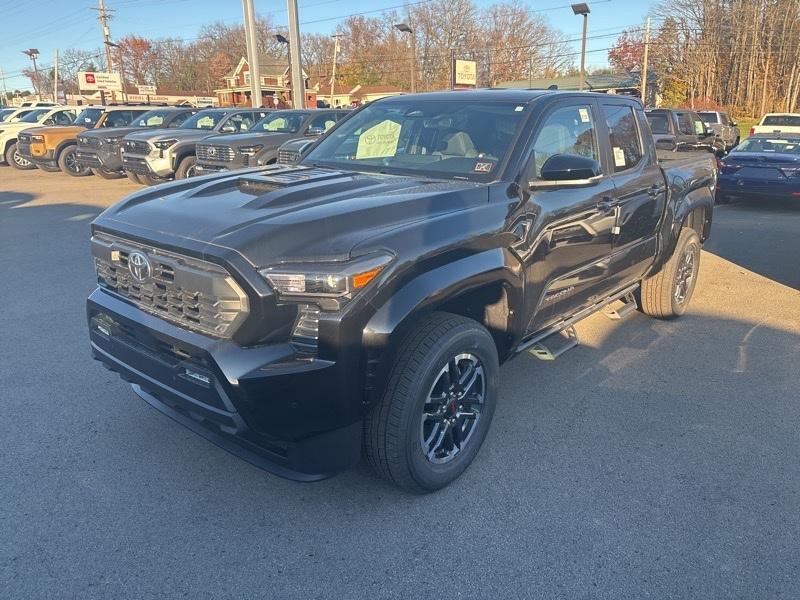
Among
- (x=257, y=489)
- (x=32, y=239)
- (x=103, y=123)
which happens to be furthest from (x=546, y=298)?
(x=103, y=123)

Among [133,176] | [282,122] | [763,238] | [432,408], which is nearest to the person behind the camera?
[432,408]

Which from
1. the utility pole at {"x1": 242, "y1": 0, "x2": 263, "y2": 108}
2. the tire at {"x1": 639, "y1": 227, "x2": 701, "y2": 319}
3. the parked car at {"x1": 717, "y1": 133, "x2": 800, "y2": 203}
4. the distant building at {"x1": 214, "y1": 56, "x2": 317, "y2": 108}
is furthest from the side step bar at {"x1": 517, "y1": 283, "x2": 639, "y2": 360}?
the distant building at {"x1": 214, "y1": 56, "x2": 317, "y2": 108}

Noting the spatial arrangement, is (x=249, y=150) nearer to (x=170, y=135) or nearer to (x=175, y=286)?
(x=170, y=135)

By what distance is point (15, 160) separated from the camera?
66.9ft

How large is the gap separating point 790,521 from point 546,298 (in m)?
1.60

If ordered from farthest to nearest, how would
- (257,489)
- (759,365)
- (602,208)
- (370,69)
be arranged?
(370,69)
(759,365)
(602,208)
(257,489)

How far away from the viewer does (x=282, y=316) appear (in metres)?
2.47

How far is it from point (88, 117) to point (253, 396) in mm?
19388

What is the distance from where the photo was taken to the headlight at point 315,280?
7.98 feet

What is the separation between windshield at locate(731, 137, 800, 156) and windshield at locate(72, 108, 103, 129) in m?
17.1

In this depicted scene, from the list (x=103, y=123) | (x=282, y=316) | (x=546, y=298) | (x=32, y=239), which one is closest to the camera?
(x=282, y=316)

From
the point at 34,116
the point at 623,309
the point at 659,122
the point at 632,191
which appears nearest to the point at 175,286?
the point at 632,191

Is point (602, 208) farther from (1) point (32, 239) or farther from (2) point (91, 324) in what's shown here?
(1) point (32, 239)

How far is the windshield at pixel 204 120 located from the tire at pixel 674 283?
1227 cm
